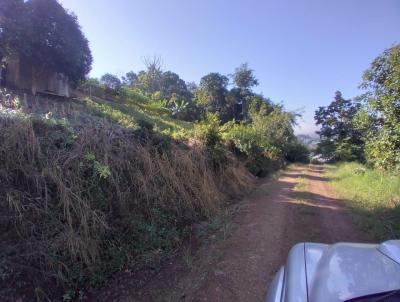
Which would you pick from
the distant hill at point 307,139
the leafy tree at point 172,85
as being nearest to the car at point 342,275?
the leafy tree at point 172,85

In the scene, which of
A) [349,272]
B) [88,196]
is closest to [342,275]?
[349,272]

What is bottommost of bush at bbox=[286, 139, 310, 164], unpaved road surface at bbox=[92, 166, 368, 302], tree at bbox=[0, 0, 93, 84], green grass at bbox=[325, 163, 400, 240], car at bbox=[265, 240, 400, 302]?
unpaved road surface at bbox=[92, 166, 368, 302]

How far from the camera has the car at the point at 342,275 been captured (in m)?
1.29

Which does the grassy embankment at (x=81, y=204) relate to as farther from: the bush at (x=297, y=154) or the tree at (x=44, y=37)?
the bush at (x=297, y=154)

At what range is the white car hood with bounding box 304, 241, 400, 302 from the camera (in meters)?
1.31

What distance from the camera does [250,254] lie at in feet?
13.0

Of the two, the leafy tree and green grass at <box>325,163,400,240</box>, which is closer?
green grass at <box>325,163,400,240</box>

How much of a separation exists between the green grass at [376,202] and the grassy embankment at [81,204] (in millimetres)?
3315

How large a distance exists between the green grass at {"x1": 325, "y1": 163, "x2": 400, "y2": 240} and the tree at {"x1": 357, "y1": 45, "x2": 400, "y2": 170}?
28.1 inches

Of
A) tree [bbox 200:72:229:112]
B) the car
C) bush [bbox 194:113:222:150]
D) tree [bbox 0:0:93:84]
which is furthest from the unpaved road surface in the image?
tree [bbox 200:72:229:112]

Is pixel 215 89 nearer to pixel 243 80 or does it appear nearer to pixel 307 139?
pixel 243 80

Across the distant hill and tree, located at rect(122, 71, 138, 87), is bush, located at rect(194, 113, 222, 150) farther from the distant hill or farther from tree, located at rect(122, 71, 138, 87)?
tree, located at rect(122, 71, 138, 87)

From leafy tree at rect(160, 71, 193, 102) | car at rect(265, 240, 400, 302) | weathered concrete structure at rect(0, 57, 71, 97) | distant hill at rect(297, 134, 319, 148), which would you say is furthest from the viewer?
distant hill at rect(297, 134, 319, 148)

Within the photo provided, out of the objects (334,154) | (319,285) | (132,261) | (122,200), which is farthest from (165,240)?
(334,154)
